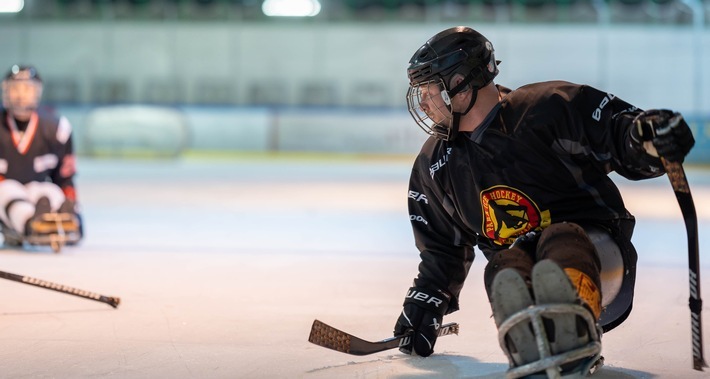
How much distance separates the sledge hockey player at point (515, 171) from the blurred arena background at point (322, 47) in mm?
12679

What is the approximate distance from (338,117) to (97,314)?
1049 cm

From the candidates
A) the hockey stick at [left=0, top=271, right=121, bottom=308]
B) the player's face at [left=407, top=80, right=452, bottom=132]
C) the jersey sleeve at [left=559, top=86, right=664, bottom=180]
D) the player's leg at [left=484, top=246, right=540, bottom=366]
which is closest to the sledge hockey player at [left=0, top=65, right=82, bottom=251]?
the hockey stick at [left=0, top=271, right=121, bottom=308]

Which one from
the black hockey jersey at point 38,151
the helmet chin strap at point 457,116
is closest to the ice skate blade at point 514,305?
the helmet chin strap at point 457,116

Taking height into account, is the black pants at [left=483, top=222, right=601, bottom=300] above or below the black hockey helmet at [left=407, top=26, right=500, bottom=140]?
below

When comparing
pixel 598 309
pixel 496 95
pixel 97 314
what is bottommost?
pixel 97 314

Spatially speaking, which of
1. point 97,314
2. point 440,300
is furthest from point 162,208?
point 440,300

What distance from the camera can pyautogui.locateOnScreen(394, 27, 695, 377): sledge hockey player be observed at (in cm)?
207

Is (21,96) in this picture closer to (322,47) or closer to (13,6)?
(322,47)

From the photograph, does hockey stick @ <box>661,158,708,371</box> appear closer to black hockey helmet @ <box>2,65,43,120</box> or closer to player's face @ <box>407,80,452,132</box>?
player's face @ <box>407,80,452,132</box>

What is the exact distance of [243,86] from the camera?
51.9 feet

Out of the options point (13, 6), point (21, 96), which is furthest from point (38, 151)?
point (13, 6)

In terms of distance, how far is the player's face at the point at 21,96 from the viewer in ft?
16.5

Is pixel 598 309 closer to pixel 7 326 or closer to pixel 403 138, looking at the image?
pixel 7 326

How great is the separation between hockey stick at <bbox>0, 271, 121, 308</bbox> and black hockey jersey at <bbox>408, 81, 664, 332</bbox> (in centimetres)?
134
